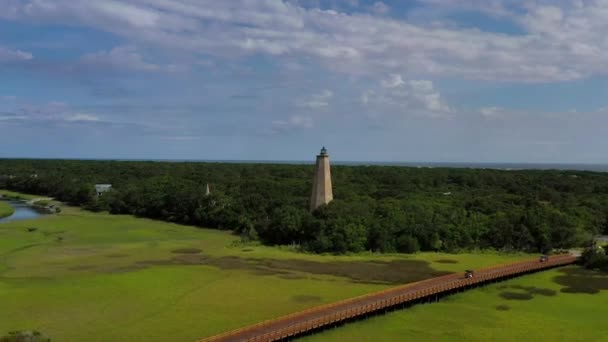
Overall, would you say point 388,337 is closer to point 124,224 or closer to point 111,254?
point 111,254

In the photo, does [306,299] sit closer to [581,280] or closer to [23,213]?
[581,280]

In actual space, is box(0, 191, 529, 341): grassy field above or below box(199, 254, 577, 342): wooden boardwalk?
below

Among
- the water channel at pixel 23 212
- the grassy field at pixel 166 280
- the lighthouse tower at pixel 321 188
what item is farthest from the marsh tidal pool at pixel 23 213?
the lighthouse tower at pixel 321 188

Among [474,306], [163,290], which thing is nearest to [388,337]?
[474,306]

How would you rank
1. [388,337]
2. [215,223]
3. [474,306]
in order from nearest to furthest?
[388,337]
[474,306]
[215,223]

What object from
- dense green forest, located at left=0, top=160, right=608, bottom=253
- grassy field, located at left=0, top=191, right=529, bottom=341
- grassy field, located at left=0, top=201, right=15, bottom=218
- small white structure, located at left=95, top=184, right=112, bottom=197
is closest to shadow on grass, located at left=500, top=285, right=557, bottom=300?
grassy field, located at left=0, top=191, right=529, bottom=341

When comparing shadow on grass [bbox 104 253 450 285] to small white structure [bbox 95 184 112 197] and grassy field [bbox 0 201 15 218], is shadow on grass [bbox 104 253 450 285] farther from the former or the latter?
small white structure [bbox 95 184 112 197]

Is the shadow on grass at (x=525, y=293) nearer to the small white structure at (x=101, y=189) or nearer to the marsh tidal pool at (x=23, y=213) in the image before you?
the marsh tidal pool at (x=23, y=213)
